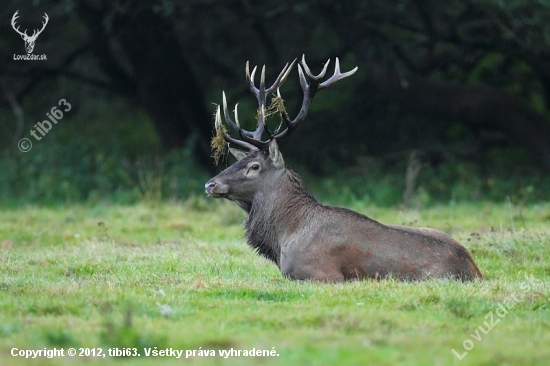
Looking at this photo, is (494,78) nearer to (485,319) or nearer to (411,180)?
(411,180)

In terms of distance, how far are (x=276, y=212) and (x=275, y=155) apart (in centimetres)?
61

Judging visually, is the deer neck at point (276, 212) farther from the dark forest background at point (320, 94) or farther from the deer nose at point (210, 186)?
the dark forest background at point (320, 94)

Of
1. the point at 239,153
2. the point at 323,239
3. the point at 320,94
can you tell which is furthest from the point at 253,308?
the point at 320,94

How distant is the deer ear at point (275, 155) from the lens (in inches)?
399

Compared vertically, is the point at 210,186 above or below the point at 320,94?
below

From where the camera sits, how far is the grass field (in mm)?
6078

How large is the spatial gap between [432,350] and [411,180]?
11906 millimetres

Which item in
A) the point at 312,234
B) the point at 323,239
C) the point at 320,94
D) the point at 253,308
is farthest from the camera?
the point at 320,94

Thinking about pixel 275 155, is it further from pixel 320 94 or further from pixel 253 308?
pixel 320 94

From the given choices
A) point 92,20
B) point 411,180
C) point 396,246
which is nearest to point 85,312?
point 396,246

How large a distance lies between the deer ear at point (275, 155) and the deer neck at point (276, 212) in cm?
13

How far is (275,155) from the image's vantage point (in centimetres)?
1020

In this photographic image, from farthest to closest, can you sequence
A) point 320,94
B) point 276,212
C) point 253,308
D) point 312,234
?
1. point 320,94
2. point 276,212
3. point 312,234
4. point 253,308

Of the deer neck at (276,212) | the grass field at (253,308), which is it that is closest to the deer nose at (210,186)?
the deer neck at (276,212)
